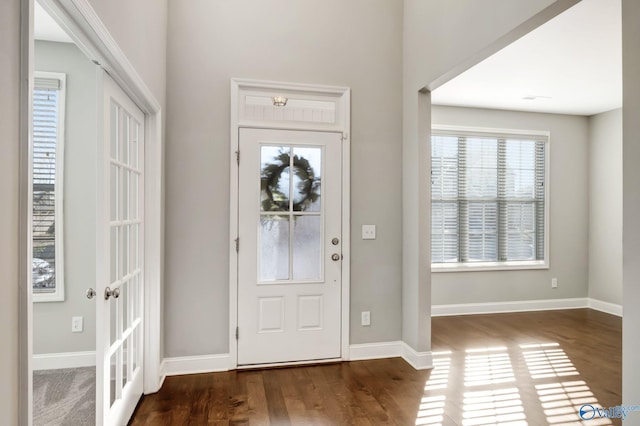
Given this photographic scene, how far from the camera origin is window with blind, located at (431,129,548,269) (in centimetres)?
479

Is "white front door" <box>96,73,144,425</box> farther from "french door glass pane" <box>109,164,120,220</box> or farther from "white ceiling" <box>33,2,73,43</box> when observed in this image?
"white ceiling" <box>33,2,73,43</box>

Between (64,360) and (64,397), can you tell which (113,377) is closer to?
(64,397)

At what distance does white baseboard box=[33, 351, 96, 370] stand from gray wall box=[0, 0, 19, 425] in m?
2.54

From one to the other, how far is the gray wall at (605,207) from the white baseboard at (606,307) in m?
0.05

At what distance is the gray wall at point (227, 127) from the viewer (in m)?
2.93

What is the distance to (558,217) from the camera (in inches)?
200

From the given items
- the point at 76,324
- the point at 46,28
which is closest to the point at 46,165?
the point at 46,28

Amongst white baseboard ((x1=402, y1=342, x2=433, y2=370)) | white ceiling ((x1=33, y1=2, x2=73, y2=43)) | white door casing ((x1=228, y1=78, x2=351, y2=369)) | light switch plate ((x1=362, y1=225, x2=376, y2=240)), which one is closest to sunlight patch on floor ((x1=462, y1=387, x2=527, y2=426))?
white baseboard ((x1=402, y1=342, x2=433, y2=370))

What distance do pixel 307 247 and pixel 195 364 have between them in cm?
132

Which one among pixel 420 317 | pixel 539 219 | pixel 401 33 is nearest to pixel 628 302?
pixel 420 317

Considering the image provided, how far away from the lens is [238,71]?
3.04m

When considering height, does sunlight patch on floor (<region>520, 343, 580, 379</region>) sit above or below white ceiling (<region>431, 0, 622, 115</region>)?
below

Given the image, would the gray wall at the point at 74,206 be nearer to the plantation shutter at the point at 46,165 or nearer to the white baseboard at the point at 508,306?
the plantation shutter at the point at 46,165

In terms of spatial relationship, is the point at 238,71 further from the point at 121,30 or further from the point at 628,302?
the point at 628,302
